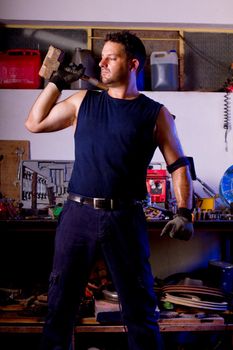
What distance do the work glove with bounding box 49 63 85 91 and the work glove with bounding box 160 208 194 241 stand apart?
0.87m

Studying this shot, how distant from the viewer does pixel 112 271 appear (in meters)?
2.11

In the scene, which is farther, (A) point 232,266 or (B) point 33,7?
(B) point 33,7

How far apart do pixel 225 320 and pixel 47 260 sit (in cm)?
146

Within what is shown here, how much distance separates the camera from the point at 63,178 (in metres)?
3.46

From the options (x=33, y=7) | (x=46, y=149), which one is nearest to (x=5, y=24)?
(x=33, y=7)

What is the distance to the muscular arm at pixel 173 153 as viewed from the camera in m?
2.29

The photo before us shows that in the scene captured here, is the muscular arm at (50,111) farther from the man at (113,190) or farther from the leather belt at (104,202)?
the leather belt at (104,202)

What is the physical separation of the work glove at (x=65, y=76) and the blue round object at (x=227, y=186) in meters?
1.75

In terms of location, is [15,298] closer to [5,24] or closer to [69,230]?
[69,230]

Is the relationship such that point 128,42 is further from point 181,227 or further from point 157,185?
point 157,185

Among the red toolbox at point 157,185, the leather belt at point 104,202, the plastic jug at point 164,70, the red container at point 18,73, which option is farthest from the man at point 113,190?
the red container at point 18,73

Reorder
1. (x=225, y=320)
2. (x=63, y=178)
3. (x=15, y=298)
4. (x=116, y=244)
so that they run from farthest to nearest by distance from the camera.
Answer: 1. (x=63, y=178)
2. (x=15, y=298)
3. (x=225, y=320)
4. (x=116, y=244)

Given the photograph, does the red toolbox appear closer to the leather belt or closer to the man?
the man

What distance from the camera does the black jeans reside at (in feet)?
6.81
